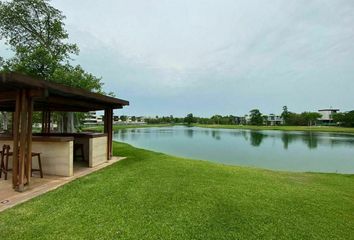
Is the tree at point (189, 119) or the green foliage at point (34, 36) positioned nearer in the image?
the green foliage at point (34, 36)

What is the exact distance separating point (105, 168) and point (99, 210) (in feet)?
10.2

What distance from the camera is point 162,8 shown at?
38.3ft

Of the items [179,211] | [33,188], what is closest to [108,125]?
[33,188]

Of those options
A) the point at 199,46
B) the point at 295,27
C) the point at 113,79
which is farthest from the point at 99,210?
the point at 113,79

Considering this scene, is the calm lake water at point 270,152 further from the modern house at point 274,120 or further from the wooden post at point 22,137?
the modern house at point 274,120

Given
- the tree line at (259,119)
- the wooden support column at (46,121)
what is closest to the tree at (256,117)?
the tree line at (259,119)

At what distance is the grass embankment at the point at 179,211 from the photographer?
3.00 meters

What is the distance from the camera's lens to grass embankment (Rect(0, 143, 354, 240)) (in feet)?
9.84

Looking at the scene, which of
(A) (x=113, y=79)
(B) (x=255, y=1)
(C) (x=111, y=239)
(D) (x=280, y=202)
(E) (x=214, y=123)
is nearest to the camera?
(C) (x=111, y=239)

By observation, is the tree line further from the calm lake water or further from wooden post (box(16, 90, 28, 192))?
wooden post (box(16, 90, 28, 192))

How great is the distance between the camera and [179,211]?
3643mm

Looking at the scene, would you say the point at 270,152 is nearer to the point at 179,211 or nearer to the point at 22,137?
the point at 179,211

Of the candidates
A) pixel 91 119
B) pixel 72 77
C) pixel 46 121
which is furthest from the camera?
pixel 91 119

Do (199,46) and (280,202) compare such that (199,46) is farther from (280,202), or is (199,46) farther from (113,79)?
(280,202)
